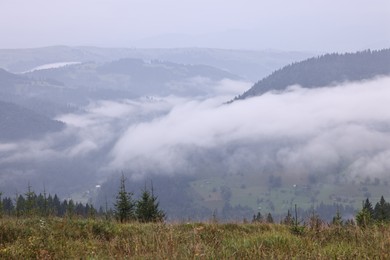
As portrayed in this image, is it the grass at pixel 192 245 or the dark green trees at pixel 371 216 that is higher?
the grass at pixel 192 245

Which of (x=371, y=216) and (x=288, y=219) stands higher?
(x=288, y=219)

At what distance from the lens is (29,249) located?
899 cm

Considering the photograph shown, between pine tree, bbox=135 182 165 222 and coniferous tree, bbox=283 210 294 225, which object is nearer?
coniferous tree, bbox=283 210 294 225

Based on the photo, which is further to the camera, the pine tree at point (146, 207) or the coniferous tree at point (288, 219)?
the pine tree at point (146, 207)

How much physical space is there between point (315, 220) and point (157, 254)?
18.6ft

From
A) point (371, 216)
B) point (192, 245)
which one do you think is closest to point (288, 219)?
point (192, 245)

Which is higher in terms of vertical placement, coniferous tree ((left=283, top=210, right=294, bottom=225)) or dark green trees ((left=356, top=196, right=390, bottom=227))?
coniferous tree ((left=283, top=210, right=294, bottom=225))

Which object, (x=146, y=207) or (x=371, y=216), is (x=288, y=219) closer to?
→ (x=146, y=207)

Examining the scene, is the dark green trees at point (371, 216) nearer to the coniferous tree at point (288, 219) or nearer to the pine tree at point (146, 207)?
the coniferous tree at point (288, 219)

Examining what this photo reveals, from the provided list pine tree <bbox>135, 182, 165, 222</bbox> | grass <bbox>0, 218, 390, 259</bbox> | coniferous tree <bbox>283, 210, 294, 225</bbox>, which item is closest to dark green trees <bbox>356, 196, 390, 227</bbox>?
grass <bbox>0, 218, 390, 259</bbox>

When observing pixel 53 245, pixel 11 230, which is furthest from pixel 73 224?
pixel 53 245

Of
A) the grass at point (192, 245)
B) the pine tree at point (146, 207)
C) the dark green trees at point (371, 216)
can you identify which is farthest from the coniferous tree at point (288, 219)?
the pine tree at point (146, 207)

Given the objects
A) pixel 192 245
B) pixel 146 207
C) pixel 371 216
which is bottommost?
pixel 371 216

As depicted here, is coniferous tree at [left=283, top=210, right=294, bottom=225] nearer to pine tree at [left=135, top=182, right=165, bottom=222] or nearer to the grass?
the grass
